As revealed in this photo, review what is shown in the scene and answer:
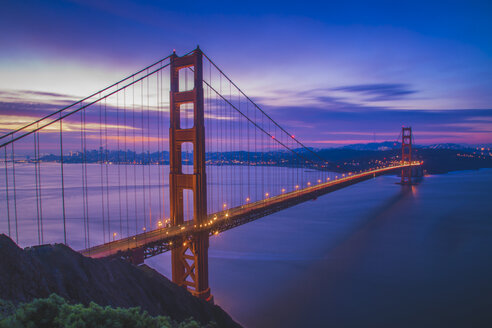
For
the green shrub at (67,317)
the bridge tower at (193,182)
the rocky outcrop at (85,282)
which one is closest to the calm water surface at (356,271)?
the bridge tower at (193,182)

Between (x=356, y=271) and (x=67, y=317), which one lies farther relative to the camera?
(x=356, y=271)

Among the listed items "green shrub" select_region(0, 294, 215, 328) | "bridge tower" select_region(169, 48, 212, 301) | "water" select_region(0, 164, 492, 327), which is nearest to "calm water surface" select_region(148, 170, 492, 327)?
"water" select_region(0, 164, 492, 327)

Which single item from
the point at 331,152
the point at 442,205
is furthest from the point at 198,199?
the point at 331,152

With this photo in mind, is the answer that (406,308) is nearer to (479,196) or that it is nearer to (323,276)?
(323,276)

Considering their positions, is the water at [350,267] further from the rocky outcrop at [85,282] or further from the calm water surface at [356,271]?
the rocky outcrop at [85,282]

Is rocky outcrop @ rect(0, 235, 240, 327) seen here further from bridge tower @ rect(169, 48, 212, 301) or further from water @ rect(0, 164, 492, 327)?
water @ rect(0, 164, 492, 327)

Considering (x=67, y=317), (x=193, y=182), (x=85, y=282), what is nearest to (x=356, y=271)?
(x=193, y=182)

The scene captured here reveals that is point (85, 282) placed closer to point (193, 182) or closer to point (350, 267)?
point (193, 182)
